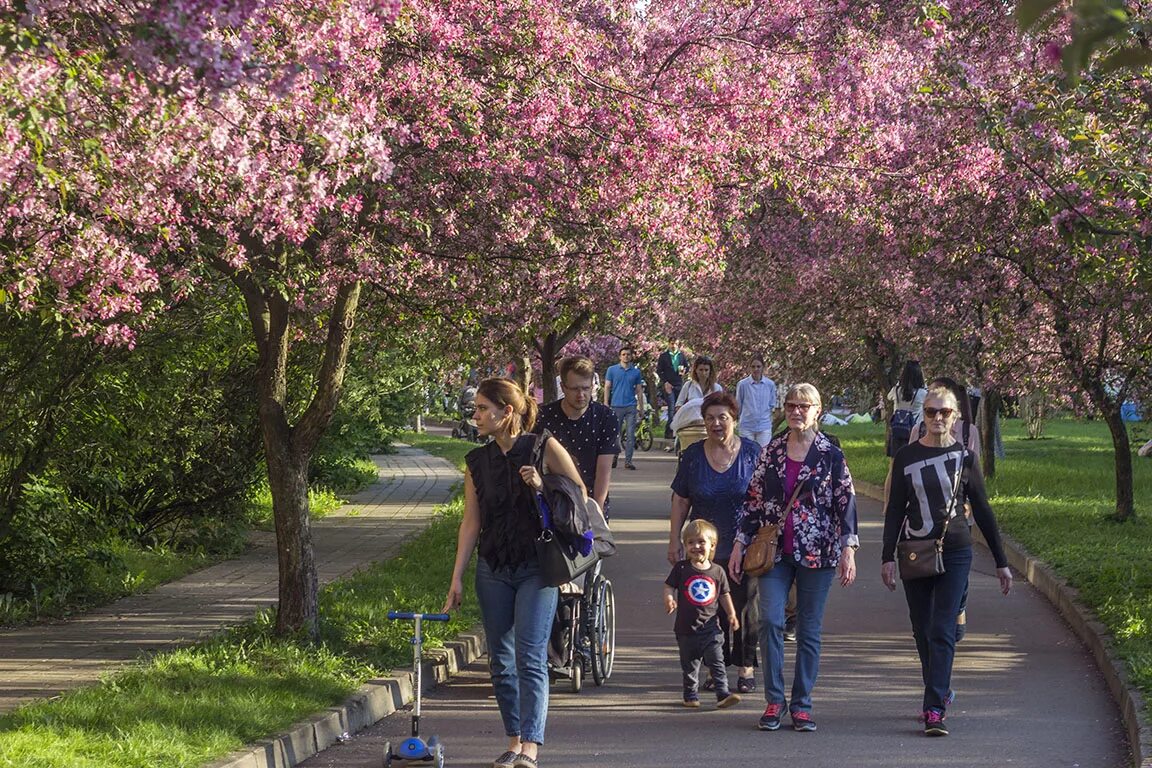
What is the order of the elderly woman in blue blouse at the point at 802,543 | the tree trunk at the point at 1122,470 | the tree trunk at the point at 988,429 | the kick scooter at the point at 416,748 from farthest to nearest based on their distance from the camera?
the tree trunk at the point at 988,429 → the tree trunk at the point at 1122,470 → the elderly woman in blue blouse at the point at 802,543 → the kick scooter at the point at 416,748

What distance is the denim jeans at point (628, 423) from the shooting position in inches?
1111

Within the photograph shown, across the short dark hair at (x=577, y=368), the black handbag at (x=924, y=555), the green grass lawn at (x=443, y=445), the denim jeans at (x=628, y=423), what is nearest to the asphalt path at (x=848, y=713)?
the black handbag at (x=924, y=555)

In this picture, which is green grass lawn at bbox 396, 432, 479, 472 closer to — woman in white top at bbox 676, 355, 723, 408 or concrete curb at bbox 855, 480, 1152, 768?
woman in white top at bbox 676, 355, 723, 408

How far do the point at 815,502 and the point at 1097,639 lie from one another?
3208mm

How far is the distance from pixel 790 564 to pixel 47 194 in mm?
3888

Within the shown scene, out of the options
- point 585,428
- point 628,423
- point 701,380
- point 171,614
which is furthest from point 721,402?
point 628,423

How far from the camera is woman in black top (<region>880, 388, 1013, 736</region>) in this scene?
8672mm

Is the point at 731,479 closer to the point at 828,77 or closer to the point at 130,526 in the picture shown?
the point at 130,526

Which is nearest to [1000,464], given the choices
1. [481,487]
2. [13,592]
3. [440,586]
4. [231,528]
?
[231,528]

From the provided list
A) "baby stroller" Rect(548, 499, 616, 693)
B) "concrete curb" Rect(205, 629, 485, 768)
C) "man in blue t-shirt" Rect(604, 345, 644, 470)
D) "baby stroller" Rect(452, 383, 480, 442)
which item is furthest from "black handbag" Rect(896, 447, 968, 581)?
"baby stroller" Rect(452, 383, 480, 442)

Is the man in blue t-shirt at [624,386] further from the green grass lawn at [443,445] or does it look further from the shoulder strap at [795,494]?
the shoulder strap at [795,494]

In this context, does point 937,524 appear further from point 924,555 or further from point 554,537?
point 554,537

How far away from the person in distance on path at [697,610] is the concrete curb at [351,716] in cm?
152

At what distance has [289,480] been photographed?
10641mm
